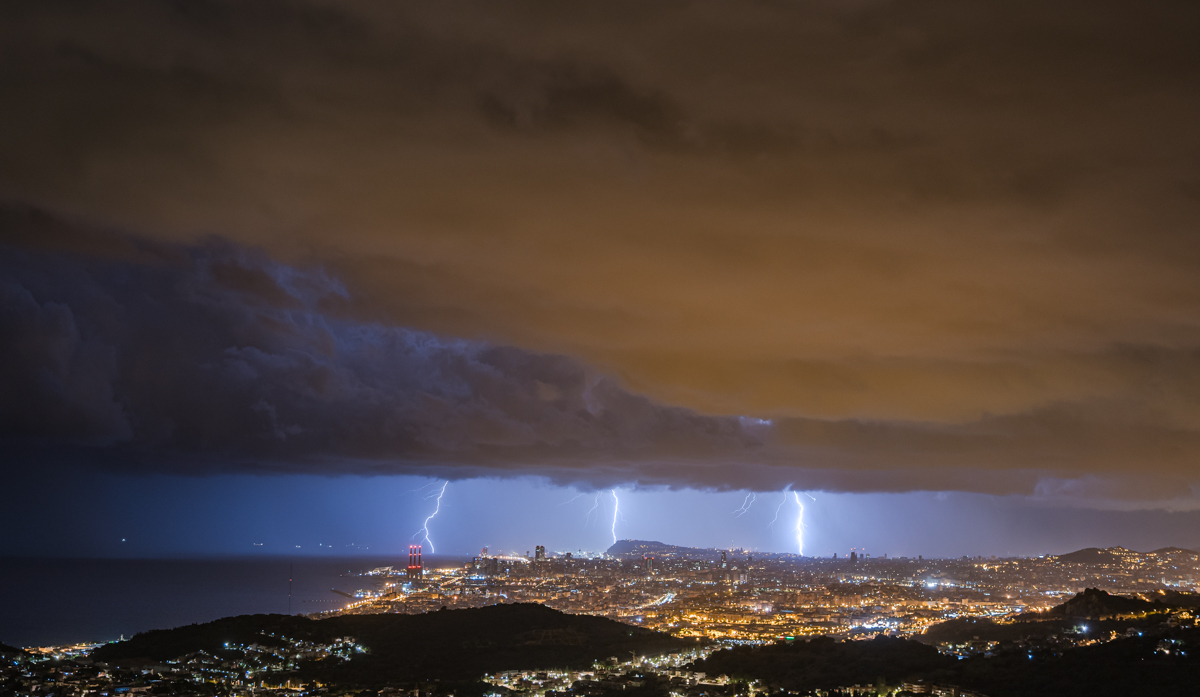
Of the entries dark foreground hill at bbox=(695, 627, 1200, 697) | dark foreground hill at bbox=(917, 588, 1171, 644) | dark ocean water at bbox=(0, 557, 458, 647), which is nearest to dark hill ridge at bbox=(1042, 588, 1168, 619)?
dark foreground hill at bbox=(917, 588, 1171, 644)

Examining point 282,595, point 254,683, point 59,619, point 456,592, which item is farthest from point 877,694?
point 282,595

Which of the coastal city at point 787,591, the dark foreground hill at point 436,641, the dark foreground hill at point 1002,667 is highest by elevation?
the dark foreground hill at point 1002,667

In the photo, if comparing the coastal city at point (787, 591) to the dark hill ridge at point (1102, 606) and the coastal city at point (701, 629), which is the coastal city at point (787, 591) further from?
the dark hill ridge at point (1102, 606)

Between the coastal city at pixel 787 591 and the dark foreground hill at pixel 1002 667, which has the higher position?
the dark foreground hill at pixel 1002 667

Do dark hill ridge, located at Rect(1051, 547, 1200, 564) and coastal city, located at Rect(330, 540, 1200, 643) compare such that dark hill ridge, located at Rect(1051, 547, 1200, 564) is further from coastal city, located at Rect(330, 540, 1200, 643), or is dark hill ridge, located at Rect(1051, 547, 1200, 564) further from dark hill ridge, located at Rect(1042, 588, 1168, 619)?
dark hill ridge, located at Rect(1042, 588, 1168, 619)

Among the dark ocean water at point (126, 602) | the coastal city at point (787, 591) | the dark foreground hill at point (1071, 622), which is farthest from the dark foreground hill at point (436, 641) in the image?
the dark ocean water at point (126, 602)

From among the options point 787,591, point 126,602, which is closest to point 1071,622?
point 787,591
